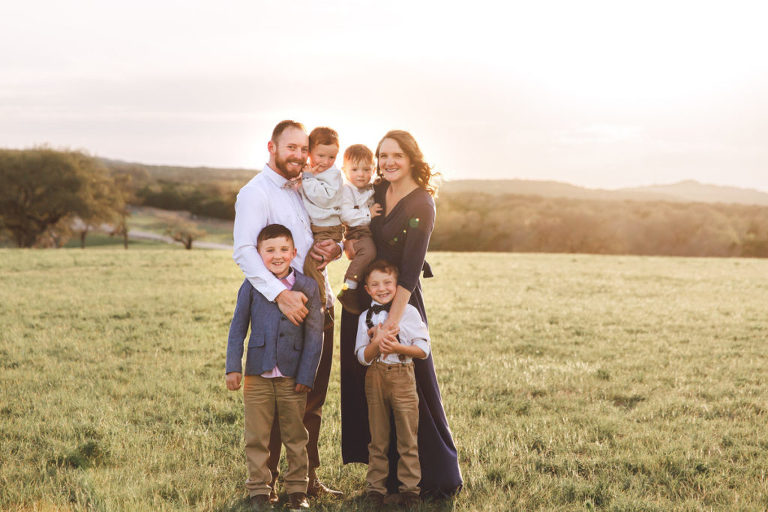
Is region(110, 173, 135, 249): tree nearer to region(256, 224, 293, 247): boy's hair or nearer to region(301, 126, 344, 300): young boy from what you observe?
region(301, 126, 344, 300): young boy

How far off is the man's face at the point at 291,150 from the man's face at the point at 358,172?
1.39 ft

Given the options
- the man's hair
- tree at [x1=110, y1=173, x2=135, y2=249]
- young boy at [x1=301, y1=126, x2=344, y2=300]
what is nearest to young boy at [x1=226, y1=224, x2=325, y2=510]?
young boy at [x1=301, y1=126, x2=344, y2=300]

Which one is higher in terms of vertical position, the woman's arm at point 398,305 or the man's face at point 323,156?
the man's face at point 323,156

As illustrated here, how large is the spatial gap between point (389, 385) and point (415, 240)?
44.7 inches

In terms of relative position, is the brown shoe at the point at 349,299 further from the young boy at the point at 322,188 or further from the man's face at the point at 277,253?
the man's face at the point at 277,253

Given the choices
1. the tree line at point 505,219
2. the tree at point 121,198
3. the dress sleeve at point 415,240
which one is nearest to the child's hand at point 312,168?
the dress sleeve at point 415,240

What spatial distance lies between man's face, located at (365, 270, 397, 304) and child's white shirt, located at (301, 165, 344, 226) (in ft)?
1.66

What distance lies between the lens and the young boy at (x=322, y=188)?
456 centimetres

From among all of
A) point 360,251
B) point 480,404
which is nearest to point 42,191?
point 480,404

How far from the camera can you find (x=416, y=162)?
185 inches

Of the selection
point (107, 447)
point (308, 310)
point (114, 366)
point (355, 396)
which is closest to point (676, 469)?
point (355, 396)

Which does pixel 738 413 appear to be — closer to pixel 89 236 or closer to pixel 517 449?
pixel 517 449

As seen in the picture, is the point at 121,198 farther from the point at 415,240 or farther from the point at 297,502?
the point at 415,240

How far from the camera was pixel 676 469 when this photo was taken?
5559mm
